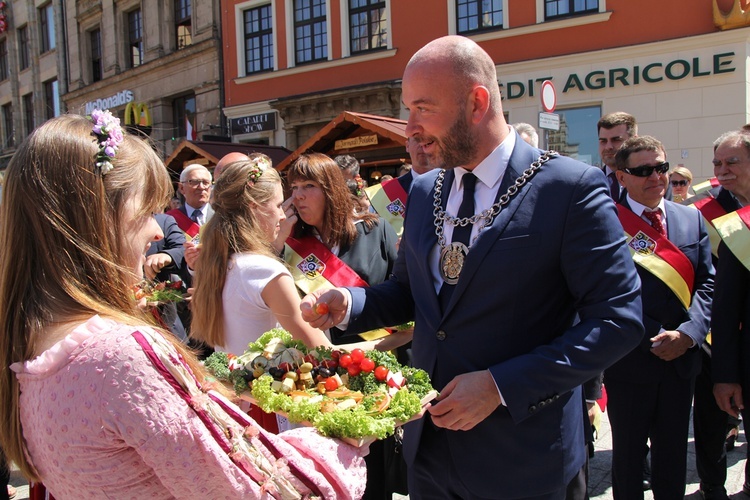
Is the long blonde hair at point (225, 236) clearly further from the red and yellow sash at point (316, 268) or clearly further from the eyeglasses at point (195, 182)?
the eyeglasses at point (195, 182)

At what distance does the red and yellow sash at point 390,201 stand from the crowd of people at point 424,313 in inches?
72.5

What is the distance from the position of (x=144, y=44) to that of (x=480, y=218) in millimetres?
21586

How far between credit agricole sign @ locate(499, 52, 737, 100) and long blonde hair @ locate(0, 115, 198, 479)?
11987 mm

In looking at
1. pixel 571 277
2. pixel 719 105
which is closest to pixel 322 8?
pixel 719 105

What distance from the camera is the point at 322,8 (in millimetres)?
15773

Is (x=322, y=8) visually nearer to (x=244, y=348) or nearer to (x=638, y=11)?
(x=638, y=11)

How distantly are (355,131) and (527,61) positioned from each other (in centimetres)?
430

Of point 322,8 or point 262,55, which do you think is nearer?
point 322,8

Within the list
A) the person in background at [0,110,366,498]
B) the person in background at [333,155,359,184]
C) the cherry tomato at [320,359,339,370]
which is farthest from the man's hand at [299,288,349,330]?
the person in background at [333,155,359,184]

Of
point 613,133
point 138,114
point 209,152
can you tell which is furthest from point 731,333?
point 138,114

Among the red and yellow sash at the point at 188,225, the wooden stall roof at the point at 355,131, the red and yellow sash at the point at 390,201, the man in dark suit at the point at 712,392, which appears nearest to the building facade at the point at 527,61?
the wooden stall roof at the point at 355,131

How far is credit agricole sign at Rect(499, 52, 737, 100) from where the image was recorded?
10.4 meters

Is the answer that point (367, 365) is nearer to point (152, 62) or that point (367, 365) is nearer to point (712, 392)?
point (712, 392)

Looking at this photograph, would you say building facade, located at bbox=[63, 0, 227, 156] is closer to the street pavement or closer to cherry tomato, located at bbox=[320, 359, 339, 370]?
the street pavement
